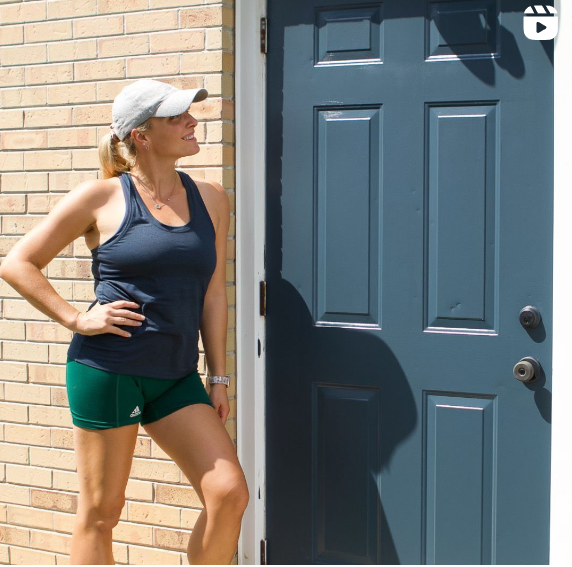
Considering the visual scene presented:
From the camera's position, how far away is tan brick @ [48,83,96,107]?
3.61 metres

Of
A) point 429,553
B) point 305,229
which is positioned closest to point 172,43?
point 305,229

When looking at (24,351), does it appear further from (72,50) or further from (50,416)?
(72,50)

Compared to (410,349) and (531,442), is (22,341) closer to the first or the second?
(410,349)

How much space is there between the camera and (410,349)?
3.34 meters

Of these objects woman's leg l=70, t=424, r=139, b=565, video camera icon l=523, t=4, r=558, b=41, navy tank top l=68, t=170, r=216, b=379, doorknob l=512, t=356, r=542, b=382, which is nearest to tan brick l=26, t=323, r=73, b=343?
navy tank top l=68, t=170, r=216, b=379

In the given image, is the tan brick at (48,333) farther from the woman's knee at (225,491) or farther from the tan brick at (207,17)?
the tan brick at (207,17)

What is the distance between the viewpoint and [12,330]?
3.84 m

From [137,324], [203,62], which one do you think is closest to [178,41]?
[203,62]

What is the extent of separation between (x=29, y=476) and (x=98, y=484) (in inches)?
46.2

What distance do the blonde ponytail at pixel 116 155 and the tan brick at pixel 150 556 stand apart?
1.64m

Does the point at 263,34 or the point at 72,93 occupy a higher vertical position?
the point at 263,34

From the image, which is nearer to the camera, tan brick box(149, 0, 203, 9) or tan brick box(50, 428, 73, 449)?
tan brick box(149, 0, 203, 9)

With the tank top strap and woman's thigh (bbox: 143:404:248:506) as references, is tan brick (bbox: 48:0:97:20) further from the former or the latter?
woman's thigh (bbox: 143:404:248:506)

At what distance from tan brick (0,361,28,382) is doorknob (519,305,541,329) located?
2.19 meters
